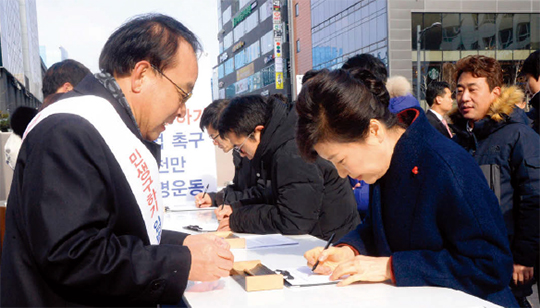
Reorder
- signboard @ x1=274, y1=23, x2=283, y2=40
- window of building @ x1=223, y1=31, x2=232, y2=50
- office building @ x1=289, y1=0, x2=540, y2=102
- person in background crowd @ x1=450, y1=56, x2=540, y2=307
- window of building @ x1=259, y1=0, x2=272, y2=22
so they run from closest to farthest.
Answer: person in background crowd @ x1=450, y1=56, x2=540, y2=307
office building @ x1=289, y1=0, x2=540, y2=102
signboard @ x1=274, y1=23, x2=283, y2=40
window of building @ x1=259, y1=0, x2=272, y2=22
window of building @ x1=223, y1=31, x2=232, y2=50

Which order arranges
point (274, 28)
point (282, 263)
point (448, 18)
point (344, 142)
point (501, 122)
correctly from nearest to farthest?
point (344, 142) < point (282, 263) < point (501, 122) < point (448, 18) < point (274, 28)

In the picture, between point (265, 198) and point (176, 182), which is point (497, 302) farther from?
point (176, 182)

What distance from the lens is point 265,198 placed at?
10.9ft

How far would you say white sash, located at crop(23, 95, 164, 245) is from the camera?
3.92 ft

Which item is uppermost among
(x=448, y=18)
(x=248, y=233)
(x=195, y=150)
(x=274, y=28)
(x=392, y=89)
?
(x=274, y=28)

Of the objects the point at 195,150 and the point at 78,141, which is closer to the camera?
the point at 78,141

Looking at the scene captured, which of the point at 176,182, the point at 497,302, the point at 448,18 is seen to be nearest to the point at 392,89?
the point at 176,182

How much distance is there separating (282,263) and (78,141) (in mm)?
1145

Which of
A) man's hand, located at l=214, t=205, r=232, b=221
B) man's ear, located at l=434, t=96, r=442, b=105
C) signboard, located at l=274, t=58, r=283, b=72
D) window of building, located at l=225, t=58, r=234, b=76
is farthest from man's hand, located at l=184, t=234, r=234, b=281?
window of building, located at l=225, t=58, r=234, b=76

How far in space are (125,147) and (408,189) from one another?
2.97 ft

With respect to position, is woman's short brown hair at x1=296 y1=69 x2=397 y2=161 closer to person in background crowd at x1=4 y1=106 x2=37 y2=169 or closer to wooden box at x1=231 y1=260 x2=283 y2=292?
wooden box at x1=231 y1=260 x2=283 y2=292

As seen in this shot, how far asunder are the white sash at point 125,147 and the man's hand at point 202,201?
2684mm

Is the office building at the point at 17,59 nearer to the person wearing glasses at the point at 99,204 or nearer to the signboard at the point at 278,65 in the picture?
the person wearing glasses at the point at 99,204

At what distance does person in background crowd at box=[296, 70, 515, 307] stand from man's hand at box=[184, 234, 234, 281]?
41 centimetres
